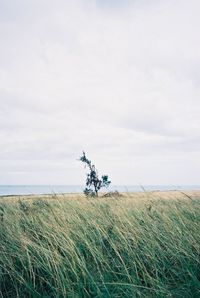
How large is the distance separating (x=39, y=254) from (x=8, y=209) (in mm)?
3174

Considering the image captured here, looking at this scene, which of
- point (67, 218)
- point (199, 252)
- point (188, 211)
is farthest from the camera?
point (188, 211)

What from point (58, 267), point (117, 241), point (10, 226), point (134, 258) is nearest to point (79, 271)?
point (58, 267)

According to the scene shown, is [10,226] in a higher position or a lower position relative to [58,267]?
higher

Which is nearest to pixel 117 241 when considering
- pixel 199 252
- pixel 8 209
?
pixel 199 252

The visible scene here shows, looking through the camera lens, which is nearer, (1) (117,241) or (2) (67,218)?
(1) (117,241)

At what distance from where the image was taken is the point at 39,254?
3404 millimetres

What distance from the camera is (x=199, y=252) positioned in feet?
12.0

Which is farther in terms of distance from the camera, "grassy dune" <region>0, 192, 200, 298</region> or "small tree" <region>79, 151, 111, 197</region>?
"small tree" <region>79, 151, 111, 197</region>

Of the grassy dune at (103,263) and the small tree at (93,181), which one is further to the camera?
the small tree at (93,181)

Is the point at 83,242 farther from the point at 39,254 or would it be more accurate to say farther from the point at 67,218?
the point at 67,218

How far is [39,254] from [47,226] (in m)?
0.93

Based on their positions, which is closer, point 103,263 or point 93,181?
point 103,263

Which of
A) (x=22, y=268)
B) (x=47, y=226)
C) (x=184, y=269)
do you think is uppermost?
(x=47, y=226)

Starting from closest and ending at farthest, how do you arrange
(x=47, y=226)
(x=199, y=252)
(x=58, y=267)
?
(x=58, y=267) < (x=199, y=252) < (x=47, y=226)
